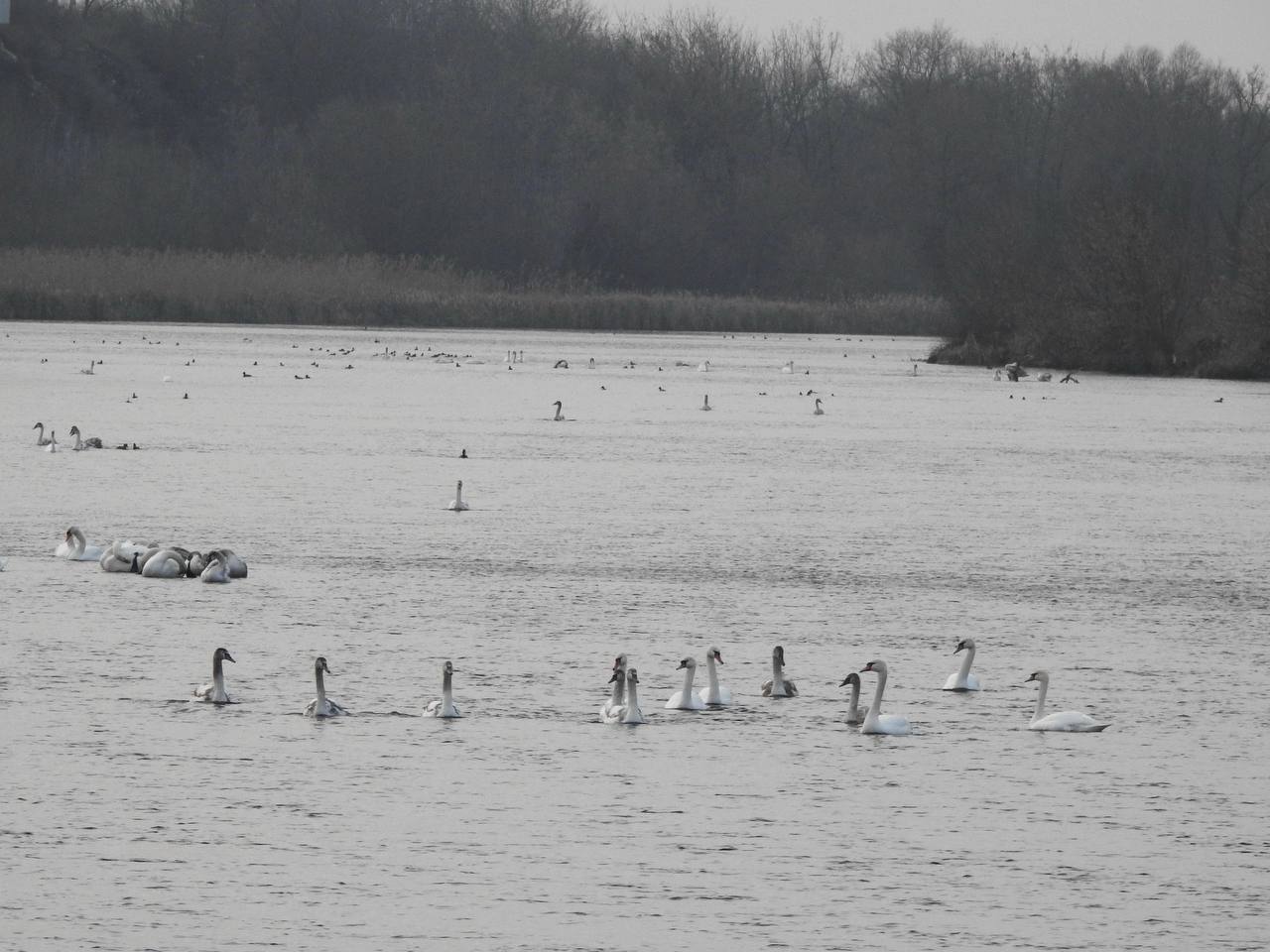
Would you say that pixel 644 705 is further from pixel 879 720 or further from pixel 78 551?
pixel 78 551

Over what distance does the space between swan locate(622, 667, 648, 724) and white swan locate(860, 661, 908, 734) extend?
1.01 metres

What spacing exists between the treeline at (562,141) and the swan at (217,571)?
41.9 m

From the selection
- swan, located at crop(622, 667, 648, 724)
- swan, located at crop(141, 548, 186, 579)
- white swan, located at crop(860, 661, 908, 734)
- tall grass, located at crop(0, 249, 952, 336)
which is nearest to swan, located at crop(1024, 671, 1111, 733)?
white swan, located at crop(860, 661, 908, 734)

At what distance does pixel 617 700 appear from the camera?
9852mm

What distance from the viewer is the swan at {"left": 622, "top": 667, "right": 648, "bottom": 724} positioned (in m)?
9.52

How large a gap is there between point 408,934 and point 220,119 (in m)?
74.5

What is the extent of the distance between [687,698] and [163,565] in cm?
485

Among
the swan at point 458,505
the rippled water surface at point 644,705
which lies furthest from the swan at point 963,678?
the swan at point 458,505

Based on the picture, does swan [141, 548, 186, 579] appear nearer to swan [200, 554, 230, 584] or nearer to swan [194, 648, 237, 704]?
swan [200, 554, 230, 584]

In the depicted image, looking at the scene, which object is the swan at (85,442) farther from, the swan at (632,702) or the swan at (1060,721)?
the swan at (1060,721)

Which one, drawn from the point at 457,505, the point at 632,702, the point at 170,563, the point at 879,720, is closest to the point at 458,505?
the point at 457,505

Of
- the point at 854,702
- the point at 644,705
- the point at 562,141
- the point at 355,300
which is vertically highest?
the point at 562,141

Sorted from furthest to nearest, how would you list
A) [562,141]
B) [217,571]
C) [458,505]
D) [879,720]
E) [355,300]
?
[562,141]
[355,300]
[458,505]
[217,571]
[879,720]

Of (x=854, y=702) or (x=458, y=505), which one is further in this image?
(x=458, y=505)
